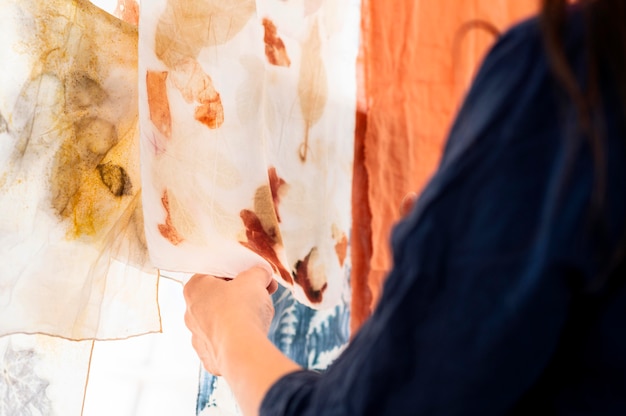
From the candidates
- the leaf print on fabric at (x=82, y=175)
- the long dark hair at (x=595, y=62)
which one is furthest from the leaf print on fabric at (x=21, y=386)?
the long dark hair at (x=595, y=62)

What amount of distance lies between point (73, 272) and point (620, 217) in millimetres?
610

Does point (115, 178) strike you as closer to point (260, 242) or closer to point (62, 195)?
point (62, 195)

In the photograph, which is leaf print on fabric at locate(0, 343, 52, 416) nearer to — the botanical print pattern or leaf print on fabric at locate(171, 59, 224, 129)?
the botanical print pattern

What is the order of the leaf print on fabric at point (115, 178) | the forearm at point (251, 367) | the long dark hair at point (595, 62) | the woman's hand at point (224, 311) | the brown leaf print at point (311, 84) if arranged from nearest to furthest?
the long dark hair at point (595, 62) → the forearm at point (251, 367) → the woman's hand at point (224, 311) → the leaf print on fabric at point (115, 178) → the brown leaf print at point (311, 84)

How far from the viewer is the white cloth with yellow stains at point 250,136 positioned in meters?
0.78

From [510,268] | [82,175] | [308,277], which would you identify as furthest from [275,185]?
[510,268]

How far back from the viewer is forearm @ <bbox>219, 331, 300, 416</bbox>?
537mm

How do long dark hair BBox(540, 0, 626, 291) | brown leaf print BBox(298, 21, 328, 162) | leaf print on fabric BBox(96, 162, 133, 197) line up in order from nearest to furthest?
1. long dark hair BBox(540, 0, 626, 291)
2. leaf print on fabric BBox(96, 162, 133, 197)
3. brown leaf print BBox(298, 21, 328, 162)

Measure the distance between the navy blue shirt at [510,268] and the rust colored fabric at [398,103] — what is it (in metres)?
0.40

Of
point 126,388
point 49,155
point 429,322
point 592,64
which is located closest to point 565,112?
point 592,64

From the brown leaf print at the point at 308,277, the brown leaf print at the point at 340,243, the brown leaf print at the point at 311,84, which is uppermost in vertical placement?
the brown leaf print at the point at 311,84

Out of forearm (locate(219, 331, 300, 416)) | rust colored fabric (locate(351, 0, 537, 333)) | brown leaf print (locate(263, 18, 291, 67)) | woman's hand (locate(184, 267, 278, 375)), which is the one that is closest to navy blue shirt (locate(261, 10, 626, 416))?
forearm (locate(219, 331, 300, 416))

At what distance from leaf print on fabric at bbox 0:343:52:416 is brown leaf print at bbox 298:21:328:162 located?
0.42 m

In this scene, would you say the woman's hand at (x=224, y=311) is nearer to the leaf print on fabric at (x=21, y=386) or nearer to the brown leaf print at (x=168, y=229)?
the brown leaf print at (x=168, y=229)
